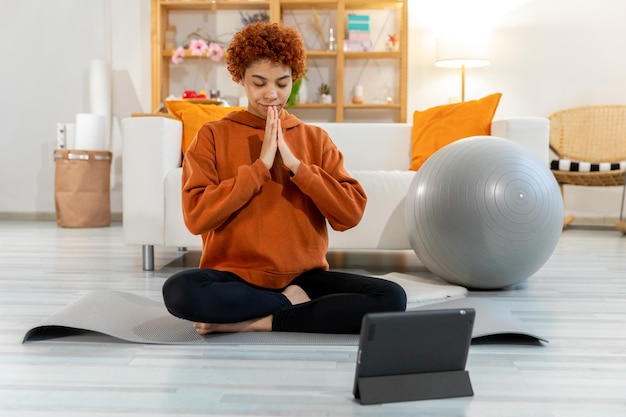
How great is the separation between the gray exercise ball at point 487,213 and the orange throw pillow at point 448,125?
800mm

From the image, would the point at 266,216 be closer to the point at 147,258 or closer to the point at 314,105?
the point at 147,258

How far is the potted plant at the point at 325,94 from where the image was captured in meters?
5.65

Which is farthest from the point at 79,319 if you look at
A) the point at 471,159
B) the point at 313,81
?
the point at 313,81

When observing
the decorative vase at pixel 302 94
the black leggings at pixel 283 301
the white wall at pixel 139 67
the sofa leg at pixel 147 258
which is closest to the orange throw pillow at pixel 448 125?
the sofa leg at pixel 147 258

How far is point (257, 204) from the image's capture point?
76.2 inches

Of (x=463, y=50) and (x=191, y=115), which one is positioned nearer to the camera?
(x=191, y=115)

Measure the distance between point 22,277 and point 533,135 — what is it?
7.18 ft

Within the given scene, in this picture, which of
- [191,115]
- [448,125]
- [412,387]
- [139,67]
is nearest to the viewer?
[412,387]

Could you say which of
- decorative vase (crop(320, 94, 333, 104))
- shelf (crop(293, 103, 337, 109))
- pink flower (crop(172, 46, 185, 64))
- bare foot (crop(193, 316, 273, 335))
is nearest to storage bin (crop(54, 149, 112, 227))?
pink flower (crop(172, 46, 185, 64))

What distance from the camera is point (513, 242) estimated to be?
2.48 m

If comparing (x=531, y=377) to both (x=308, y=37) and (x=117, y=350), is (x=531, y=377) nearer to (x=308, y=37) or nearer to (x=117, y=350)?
(x=117, y=350)

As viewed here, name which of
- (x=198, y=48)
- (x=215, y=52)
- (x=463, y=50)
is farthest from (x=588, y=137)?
(x=198, y=48)

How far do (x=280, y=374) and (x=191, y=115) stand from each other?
78.6 inches

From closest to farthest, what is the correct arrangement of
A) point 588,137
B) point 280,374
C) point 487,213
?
point 280,374, point 487,213, point 588,137
